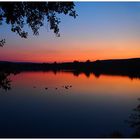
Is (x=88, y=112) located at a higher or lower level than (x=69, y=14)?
lower

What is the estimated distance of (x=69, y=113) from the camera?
95.5 feet

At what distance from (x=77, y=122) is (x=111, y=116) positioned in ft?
16.4

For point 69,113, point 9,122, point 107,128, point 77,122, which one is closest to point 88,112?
point 69,113

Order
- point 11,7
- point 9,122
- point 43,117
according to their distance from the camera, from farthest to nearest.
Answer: point 43,117, point 9,122, point 11,7

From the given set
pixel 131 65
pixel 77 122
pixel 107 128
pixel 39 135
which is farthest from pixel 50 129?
pixel 131 65

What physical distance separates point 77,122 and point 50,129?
3.51 m

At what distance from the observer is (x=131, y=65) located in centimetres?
19500

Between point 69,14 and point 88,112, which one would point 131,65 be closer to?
point 88,112

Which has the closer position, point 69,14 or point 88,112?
point 69,14

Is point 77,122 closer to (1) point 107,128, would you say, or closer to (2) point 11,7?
(1) point 107,128

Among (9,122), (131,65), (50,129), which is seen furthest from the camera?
(131,65)

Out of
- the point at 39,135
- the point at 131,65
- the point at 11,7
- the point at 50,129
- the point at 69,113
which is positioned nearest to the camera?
the point at 11,7

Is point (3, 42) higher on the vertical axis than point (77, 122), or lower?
higher

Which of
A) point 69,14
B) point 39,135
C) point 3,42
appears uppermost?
point 69,14
